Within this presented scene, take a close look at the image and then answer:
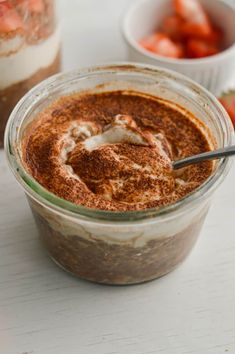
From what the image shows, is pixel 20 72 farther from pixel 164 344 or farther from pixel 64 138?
pixel 164 344

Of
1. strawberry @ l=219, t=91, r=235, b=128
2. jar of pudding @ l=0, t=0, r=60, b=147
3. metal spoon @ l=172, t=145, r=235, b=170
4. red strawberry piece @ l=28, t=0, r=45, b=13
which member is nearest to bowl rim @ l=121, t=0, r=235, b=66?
strawberry @ l=219, t=91, r=235, b=128

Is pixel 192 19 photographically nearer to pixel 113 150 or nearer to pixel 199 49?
pixel 199 49

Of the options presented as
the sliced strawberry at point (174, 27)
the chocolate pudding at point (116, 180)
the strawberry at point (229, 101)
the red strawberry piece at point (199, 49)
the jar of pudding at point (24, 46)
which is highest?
the jar of pudding at point (24, 46)

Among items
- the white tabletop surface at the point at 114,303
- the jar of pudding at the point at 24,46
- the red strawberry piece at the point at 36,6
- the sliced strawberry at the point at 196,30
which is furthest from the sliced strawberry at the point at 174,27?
the white tabletop surface at the point at 114,303

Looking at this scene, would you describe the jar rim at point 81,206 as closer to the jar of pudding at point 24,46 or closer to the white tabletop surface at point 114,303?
the jar of pudding at point 24,46

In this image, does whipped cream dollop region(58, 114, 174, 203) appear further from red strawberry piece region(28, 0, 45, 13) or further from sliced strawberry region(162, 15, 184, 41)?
sliced strawberry region(162, 15, 184, 41)

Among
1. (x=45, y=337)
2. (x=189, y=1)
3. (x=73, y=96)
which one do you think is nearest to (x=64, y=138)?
(x=73, y=96)
